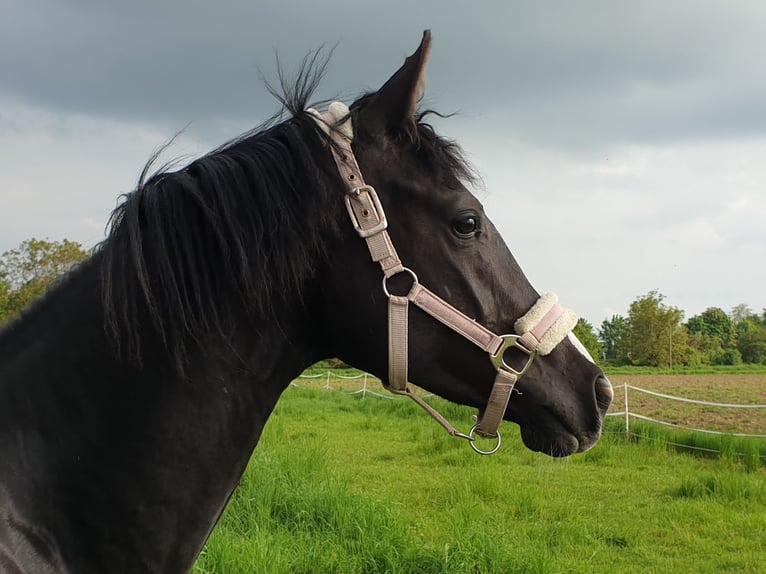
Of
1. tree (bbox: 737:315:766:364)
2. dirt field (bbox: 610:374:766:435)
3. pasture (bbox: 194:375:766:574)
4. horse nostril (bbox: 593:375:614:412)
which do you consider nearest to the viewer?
horse nostril (bbox: 593:375:614:412)

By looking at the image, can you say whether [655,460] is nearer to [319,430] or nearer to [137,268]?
[319,430]

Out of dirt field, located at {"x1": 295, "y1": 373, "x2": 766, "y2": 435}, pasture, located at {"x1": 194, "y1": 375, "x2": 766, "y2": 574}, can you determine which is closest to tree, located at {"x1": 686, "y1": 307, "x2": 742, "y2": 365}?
dirt field, located at {"x1": 295, "y1": 373, "x2": 766, "y2": 435}

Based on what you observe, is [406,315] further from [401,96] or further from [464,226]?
[401,96]

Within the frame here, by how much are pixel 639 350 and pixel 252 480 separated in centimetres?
5323

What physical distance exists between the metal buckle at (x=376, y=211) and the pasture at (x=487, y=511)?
2.30 meters

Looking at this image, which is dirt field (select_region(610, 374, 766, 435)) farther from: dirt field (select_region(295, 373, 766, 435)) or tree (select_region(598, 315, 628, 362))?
tree (select_region(598, 315, 628, 362))

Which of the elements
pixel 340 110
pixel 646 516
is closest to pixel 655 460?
pixel 646 516

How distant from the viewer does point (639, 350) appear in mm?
52156

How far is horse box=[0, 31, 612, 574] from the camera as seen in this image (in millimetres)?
1288

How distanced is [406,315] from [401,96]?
0.58 metres

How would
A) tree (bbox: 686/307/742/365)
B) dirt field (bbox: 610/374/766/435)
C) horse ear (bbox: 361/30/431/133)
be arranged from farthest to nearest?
tree (bbox: 686/307/742/365) < dirt field (bbox: 610/374/766/435) < horse ear (bbox: 361/30/431/133)

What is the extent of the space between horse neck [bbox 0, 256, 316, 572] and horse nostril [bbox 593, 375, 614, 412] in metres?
0.98

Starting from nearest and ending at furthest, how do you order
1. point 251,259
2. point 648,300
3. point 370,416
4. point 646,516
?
point 251,259, point 646,516, point 370,416, point 648,300

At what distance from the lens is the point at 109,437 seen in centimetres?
130
